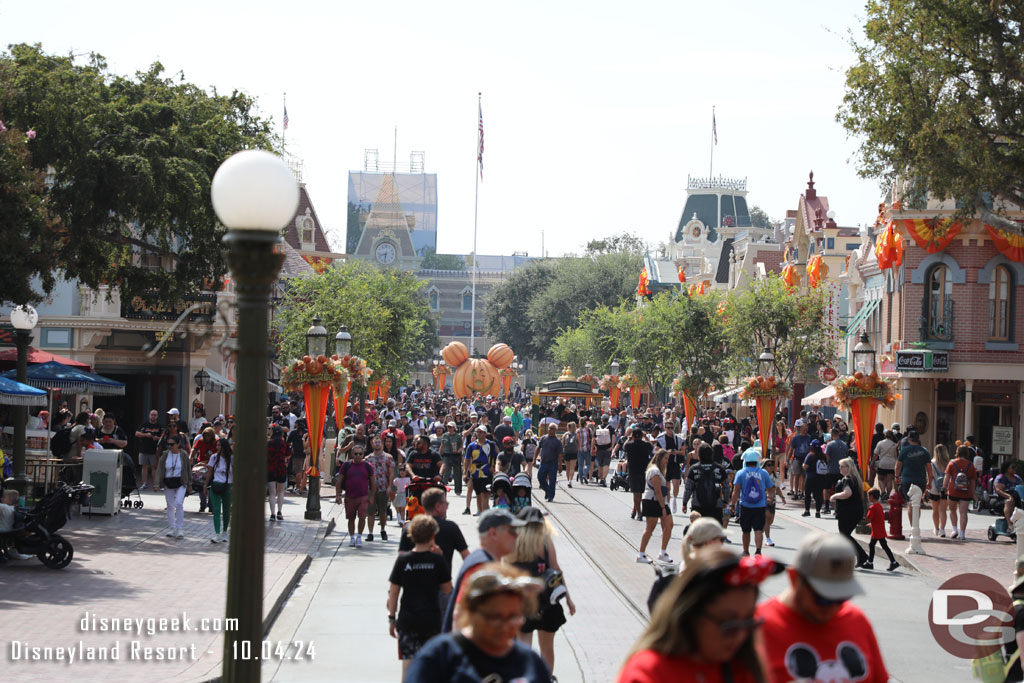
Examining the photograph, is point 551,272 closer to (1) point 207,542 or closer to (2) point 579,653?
(1) point 207,542

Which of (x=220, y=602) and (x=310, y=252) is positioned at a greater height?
(x=310, y=252)

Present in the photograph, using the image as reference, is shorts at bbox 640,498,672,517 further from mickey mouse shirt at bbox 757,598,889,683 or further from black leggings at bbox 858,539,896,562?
mickey mouse shirt at bbox 757,598,889,683

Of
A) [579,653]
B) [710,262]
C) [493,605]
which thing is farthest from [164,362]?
[710,262]

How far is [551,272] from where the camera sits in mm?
101125

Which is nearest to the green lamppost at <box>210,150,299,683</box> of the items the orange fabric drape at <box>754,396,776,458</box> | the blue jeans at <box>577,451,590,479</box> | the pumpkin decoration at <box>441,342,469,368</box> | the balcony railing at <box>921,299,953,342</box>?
the orange fabric drape at <box>754,396,776,458</box>

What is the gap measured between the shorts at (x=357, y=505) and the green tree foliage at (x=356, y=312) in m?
24.7

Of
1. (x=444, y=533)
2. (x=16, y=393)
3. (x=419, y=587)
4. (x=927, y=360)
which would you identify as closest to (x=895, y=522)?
(x=444, y=533)

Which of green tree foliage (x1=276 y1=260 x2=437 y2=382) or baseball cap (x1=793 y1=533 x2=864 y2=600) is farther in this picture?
green tree foliage (x1=276 y1=260 x2=437 y2=382)

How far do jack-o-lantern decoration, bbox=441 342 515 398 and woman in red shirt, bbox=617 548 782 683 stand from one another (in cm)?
7421

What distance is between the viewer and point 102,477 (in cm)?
2056

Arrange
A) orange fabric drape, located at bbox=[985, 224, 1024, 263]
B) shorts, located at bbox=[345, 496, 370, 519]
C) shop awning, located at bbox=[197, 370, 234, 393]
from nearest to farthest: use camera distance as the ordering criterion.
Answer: shorts, located at bbox=[345, 496, 370, 519] < orange fabric drape, located at bbox=[985, 224, 1024, 263] < shop awning, located at bbox=[197, 370, 234, 393]

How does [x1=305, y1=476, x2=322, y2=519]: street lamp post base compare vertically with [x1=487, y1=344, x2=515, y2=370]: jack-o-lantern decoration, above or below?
below

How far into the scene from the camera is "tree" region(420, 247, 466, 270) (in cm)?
15025

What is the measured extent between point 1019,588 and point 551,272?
305 ft
